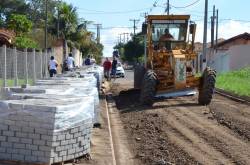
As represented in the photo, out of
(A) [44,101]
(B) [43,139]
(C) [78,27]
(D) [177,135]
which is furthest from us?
(C) [78,27]

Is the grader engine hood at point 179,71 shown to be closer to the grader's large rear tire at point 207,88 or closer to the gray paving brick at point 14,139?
the grader's large rear tire at point 207,88

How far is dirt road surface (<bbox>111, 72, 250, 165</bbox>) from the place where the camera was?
10.9 metres

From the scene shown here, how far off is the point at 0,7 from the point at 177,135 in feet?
263

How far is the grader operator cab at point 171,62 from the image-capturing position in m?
19.9

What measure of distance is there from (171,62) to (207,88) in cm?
172

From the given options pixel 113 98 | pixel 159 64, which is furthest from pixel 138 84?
pixel 159 64

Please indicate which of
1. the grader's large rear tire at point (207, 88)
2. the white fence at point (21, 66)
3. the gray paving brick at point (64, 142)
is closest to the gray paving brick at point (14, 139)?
the gray paving brick at point (64, 142)

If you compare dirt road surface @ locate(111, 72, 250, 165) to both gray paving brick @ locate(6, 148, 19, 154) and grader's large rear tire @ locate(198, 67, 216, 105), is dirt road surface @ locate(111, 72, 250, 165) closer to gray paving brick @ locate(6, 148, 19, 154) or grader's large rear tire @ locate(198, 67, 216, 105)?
grader's large rear tire @ locate(198, 67, 216, 105)

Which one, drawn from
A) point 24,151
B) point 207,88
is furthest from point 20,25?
point 24,151

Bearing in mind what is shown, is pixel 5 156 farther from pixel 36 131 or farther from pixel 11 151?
pixel 36 131

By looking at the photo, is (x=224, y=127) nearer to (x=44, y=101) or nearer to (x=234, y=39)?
(x=44, y=101)

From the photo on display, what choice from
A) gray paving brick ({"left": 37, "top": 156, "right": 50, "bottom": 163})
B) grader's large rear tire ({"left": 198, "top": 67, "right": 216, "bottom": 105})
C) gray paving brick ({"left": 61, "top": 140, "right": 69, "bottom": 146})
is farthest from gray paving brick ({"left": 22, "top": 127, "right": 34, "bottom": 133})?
grader's large rear tire ({"left": 198, "top": 67, "right": 216, "bottom": 105})

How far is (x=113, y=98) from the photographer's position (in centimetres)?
2484

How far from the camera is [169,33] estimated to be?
2223 cm
